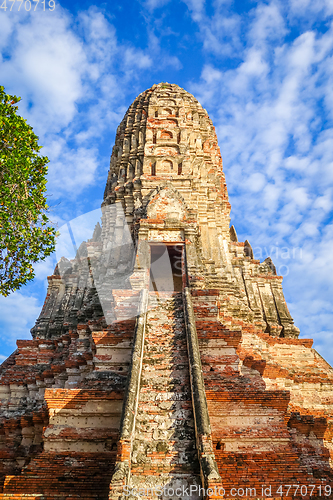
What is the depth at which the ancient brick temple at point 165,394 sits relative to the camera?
20.3ft

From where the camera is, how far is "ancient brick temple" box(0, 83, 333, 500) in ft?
20.3

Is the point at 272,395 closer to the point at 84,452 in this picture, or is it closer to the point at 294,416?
the point at 294,416

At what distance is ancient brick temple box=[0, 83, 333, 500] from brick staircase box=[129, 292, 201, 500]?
0.02 metres

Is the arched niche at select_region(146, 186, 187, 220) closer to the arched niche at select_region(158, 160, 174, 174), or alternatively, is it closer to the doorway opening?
the doorway opening

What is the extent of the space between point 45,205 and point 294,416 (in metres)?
8.78

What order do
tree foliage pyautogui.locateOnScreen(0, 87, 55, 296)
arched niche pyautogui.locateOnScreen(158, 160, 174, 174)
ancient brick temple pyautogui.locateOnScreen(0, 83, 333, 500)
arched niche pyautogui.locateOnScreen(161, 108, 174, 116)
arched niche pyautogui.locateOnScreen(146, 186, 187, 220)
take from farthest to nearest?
arched niche pyautogui.locateOnScreen(161, 108, 174, 116), arched niche pyautogui.locateOnScreen(158, 160, 174, 174), arched niche pyautogui.locateOnScreen(146, 186, 187, 220), tree foliage pyautogui.locateOnScreen(0, 87, 55, 296), ancient brick temple pyautogui.locateOnScreen(0, 83, 333, 500)

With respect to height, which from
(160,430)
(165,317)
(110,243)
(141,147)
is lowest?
(160,430)

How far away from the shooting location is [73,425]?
306 inches

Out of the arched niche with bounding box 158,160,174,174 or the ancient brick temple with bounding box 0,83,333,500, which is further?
the arched niche with bounding box 158,160,174,174

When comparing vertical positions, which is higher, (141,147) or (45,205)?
(141,147)

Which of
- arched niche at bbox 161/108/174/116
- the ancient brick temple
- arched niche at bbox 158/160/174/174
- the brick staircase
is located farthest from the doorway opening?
arched niche at bbox 161/108/174/116

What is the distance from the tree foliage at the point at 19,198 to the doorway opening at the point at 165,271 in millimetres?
6989

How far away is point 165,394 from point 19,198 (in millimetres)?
6630

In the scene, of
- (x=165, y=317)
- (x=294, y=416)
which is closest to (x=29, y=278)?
(x=165, y=317)
